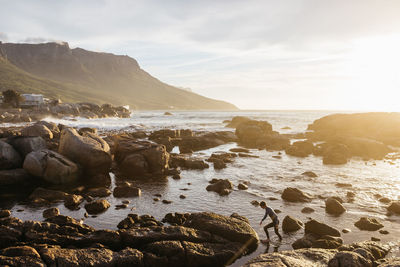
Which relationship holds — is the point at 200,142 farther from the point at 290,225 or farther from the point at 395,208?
the point at 290,225

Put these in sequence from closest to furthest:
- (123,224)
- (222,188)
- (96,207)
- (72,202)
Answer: (123,224)
(96,207)
(72,202)
(222,188)

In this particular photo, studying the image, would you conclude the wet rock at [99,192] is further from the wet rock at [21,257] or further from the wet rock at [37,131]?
the wet rock at [37,131]

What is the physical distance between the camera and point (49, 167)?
22.7m

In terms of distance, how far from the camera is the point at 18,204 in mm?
18734

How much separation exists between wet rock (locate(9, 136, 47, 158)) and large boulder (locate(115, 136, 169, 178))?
8.22 metres

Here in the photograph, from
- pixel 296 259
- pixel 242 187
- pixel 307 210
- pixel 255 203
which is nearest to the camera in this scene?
pixel 296 259

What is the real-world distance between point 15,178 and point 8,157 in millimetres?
2568

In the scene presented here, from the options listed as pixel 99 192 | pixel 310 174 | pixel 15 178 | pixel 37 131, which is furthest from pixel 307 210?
pixel 37 131

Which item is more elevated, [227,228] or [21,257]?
[21,257]

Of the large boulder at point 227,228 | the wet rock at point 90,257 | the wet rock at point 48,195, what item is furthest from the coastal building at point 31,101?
the large boulder at point 227,228

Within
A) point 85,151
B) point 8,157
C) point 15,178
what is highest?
point 85,151

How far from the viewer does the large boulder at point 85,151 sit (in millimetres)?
24656

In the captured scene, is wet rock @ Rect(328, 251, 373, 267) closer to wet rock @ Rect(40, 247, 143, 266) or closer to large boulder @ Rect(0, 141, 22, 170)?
wet rock @ Rect(40, 247, 143, 266)

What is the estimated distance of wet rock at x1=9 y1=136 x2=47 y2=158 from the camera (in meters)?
26.0
